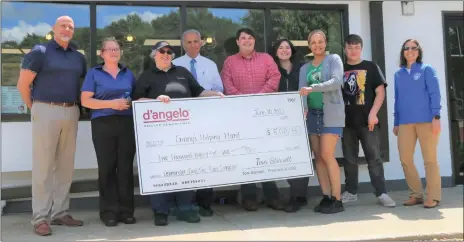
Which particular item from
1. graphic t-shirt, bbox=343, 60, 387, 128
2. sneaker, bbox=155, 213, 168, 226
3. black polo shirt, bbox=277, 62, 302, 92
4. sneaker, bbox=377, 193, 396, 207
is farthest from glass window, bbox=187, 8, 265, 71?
sneaker, bbox=377, 193, 396, 207

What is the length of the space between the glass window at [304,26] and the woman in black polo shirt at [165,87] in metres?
1.99

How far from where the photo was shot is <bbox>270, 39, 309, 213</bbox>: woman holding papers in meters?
5.00

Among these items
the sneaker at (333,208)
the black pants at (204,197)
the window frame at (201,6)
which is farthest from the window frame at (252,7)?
the black pants at (204,197)

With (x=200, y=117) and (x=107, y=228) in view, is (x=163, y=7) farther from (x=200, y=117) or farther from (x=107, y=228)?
(x=107, y=228)

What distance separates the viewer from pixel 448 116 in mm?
6418

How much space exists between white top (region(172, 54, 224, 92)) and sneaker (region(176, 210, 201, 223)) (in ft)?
4.48

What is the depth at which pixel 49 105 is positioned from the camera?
423cm

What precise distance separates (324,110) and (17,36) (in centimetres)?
372

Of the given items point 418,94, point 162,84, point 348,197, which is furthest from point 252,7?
point 348,197

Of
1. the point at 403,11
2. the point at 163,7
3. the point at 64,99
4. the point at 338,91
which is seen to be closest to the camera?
the point at 64,99

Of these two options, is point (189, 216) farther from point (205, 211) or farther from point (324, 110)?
point (324, 110)

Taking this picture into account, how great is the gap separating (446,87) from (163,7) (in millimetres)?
4206

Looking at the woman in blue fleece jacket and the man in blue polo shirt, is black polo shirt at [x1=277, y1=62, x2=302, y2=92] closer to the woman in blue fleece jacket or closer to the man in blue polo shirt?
the woman in blue fleece jacket

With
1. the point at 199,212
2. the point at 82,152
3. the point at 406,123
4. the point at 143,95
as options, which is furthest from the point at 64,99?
the point at 406,123
